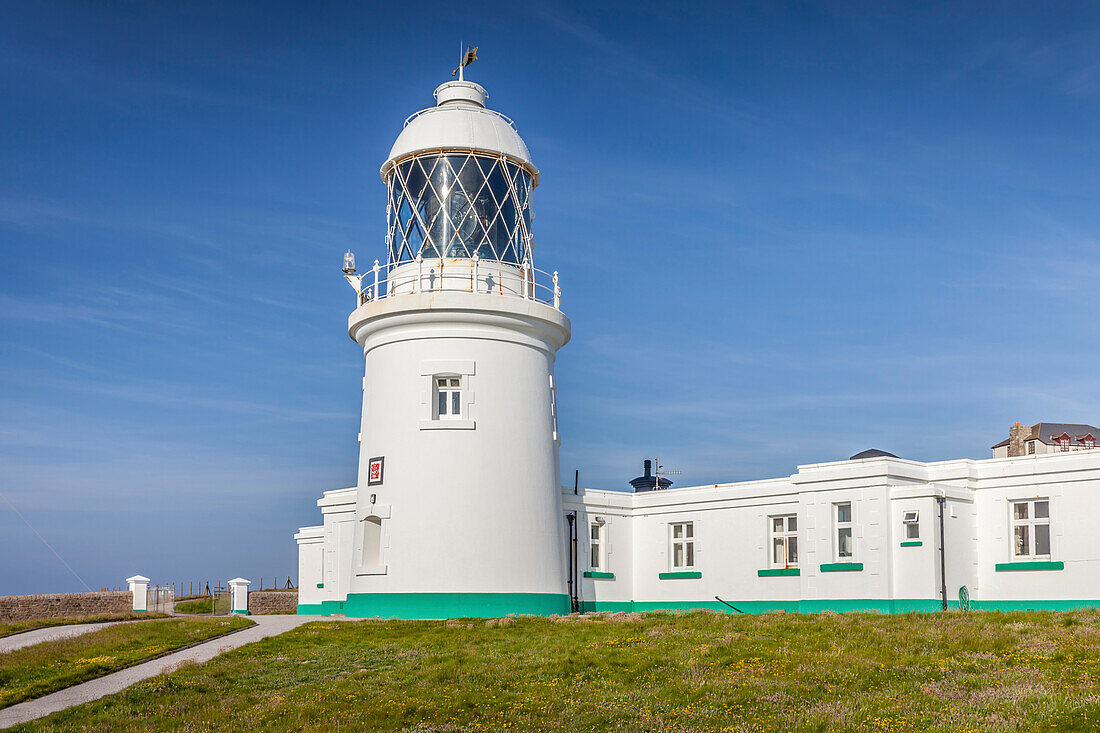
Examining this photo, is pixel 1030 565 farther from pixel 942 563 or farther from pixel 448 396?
pixel 448 396

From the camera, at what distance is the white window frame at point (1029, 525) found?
23.5 metres

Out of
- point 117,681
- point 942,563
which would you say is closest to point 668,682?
point 117,681

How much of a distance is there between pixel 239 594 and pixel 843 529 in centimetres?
1956

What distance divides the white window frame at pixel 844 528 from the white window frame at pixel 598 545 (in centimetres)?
727

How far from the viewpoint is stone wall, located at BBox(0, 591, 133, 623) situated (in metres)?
29.4

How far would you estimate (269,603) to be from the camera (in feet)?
125

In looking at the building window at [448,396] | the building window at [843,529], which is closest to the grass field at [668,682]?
the building window at [843,529]

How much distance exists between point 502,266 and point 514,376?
2.88 meters

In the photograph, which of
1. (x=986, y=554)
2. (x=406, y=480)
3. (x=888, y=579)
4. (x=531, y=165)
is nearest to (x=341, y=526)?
(x=406, y=480)

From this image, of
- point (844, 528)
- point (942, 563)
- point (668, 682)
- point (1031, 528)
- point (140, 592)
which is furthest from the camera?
point (140, 592)

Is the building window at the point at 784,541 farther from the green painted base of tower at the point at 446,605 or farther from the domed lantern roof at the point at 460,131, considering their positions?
the domed lantern roof at the point at 460,131

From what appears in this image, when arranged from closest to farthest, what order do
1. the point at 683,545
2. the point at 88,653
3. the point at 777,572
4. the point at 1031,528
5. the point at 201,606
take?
the point at 88,653, the point at 1031,528, the point at 777,572, the point at 683,545, the point at 201,606

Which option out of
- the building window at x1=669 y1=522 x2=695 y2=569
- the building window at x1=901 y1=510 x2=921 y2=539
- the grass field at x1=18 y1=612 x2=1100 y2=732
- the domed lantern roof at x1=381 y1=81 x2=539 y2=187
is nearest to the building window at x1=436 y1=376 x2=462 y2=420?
the domed lantern roof at x1=381 y1=81 x2=539 y2=187

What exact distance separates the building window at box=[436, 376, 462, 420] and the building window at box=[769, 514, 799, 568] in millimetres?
8866
